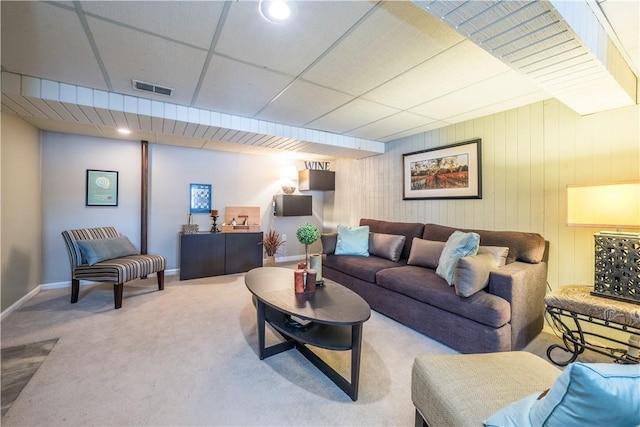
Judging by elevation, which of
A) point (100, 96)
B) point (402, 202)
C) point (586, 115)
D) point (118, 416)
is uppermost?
point (100, 96)

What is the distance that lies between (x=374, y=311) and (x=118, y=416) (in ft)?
7.43

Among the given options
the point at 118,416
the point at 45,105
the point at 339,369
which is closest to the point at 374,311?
the point at 339,369

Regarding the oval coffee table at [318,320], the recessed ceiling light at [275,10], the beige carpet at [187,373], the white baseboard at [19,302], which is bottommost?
the beige carpet at [187,373]

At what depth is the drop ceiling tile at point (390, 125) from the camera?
10.1 feet

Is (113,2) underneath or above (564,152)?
above

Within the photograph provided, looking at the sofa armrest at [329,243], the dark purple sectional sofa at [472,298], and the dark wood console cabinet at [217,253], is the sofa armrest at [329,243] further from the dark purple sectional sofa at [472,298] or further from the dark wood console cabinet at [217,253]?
the dark wood console cabinet at [217,253]

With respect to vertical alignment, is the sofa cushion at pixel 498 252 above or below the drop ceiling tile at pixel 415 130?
below

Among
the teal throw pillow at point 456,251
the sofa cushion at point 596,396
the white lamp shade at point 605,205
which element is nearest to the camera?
the sofa cushion at point 596,396

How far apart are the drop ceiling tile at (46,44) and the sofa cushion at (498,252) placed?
3478 mm

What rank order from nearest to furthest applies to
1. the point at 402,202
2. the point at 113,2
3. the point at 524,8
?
the point at 524,8 → the point at 113,2 → the point at 402,202

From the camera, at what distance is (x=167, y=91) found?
2408mm

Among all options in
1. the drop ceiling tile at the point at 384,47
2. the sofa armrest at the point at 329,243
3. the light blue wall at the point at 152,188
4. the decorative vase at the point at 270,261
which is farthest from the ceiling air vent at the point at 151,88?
the decorative vase at the point at 270,261

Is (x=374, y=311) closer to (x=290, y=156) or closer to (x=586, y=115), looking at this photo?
(x=586, y=115)

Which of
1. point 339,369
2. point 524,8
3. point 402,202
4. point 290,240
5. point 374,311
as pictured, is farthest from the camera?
point 290,240
